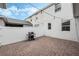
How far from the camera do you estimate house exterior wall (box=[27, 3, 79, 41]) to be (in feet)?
10.00

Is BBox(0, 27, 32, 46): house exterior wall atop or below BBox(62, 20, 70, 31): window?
below

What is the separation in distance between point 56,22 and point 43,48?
41.3 inches

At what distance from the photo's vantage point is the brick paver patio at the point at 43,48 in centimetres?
264

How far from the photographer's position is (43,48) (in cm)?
277

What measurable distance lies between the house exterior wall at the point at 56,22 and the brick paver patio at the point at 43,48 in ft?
0.63

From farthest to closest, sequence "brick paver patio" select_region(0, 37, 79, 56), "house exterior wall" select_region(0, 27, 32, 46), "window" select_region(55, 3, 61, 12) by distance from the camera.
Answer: "window" select_region(55, 3, 61, 12)
"house exterior wall" select_region(0, 27, 32, 46)
"brick paver patio" select_region(0, 37, 79, 56)

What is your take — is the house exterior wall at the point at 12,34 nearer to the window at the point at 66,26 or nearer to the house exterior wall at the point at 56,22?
the house exterior wall at the point at 56,22

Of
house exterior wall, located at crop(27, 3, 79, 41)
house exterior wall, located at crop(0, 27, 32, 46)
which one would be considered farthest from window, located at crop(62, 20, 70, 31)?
house exterior wall, located at crop(0, 27, 32, 46)

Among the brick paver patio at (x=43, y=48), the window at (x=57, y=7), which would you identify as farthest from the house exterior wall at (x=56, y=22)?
the brick paver patio at (x=43, y=48)

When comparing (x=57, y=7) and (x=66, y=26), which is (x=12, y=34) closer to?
(x=57, y=7)

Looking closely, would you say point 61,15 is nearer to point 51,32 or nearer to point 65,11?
point 65,11

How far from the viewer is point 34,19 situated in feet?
9.77

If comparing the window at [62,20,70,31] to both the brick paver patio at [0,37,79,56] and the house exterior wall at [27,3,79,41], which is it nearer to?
the house exterior wall at [27,3,79,41]

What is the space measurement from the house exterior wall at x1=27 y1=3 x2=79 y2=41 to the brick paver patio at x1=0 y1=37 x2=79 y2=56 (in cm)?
19
